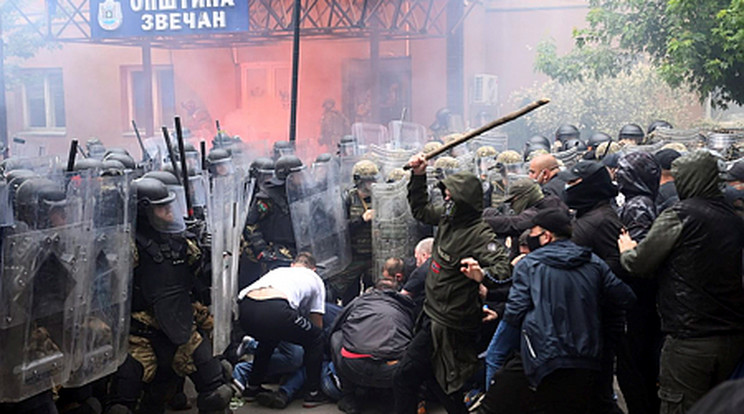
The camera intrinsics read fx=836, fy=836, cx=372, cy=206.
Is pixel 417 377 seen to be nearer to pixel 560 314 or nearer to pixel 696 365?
pixel 560 314

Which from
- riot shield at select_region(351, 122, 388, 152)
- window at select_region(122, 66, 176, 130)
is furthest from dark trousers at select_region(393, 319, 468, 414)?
window at select_region(122, 66, 176, 130)

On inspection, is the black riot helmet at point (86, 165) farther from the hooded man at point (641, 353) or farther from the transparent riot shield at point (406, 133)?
the transparent riot shield at point (406, 133)

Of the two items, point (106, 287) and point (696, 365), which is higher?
point (106, 287)

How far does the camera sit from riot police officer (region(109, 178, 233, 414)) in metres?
5.08

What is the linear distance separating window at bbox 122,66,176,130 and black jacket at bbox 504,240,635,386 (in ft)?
74.1

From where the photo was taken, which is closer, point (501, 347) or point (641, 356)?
point (501, 347)

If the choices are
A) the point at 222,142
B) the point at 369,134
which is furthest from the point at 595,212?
the point at 369,134

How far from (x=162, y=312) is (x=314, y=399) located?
1640mm

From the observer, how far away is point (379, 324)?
577 centimetres

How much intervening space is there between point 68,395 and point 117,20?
18.0 meters

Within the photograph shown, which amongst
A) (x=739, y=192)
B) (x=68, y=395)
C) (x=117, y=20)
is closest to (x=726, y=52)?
(x=739, y=192)

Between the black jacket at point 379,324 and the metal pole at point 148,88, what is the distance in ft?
59.9

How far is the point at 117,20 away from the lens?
21125 mm

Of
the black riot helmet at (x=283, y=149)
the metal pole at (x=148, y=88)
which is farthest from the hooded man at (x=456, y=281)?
the metal pole at (x=148, y=88)
